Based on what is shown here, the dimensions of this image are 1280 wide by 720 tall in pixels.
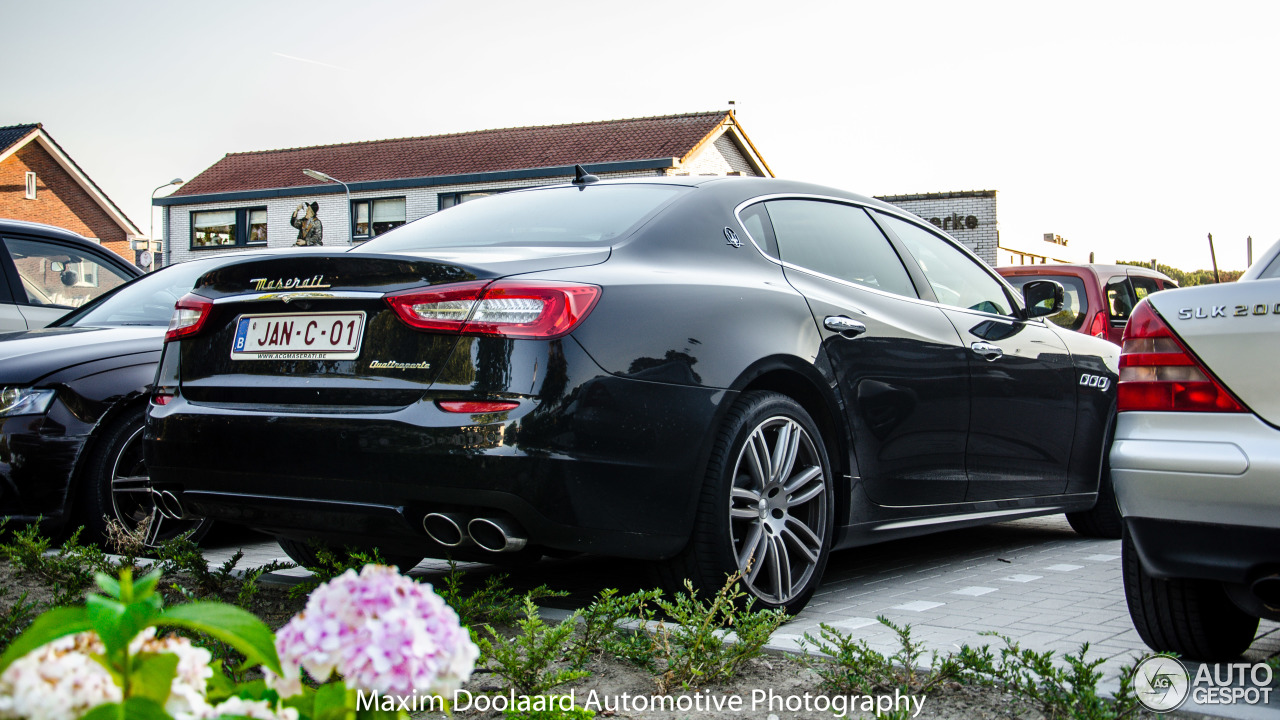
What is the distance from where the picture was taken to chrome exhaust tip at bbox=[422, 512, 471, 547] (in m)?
3.13

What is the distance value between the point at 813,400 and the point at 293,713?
296 centimetres

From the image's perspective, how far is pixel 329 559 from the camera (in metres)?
3.66

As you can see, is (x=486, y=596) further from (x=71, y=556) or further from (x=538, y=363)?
(x=71, y=556)

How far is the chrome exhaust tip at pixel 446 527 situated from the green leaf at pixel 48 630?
2.04 metres

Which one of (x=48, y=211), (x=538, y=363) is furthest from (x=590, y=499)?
(x=48, y=211)

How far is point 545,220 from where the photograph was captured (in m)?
4.07

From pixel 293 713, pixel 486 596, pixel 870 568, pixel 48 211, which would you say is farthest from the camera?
pixel 48 211

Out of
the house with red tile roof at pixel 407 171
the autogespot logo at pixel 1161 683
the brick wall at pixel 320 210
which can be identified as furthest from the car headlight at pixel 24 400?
the brick wall at pixel 320 210

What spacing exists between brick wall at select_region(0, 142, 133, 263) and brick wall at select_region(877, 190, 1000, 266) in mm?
29372

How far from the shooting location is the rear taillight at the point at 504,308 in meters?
3.11

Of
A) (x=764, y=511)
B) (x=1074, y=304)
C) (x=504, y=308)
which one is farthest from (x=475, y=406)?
(x=1074, y=304)

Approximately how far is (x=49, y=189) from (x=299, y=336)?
47568mm

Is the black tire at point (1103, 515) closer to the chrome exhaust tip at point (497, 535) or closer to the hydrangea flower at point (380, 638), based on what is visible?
the chrome exhaust tip at point (497, 535)

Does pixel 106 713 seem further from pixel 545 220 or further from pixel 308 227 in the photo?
pixel 308 227
